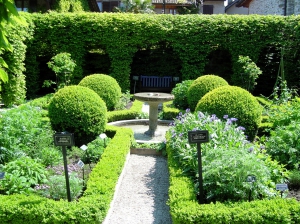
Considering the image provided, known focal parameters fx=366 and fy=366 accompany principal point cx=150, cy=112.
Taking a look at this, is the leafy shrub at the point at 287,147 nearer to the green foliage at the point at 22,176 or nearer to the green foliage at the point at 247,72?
the green foliage at the point at 22,176

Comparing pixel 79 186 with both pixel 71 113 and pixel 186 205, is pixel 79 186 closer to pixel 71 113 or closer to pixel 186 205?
pixel 186 205

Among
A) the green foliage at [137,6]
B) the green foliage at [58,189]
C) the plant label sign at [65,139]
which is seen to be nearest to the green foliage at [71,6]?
the green foliage at [137,6]

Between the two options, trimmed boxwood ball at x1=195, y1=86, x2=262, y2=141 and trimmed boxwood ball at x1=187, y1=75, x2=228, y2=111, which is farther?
trimmed boxwood ball at x1=187, y1=75, x2=228, y2=111

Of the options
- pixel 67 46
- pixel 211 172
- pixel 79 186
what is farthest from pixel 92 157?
pixel 67 46

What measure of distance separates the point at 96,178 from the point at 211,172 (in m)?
1.73

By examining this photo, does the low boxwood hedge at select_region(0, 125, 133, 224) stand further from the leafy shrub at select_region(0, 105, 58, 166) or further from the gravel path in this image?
the leafy shrub at select_region(0, 105, 58, 166)

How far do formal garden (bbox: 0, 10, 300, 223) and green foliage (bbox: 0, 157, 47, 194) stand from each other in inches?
0.7

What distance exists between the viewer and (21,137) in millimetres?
6473

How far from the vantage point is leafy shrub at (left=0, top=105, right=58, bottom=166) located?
6035 millimetres

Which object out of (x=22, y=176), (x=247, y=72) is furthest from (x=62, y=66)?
(x=22, y=176)

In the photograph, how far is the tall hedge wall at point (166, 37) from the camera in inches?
613

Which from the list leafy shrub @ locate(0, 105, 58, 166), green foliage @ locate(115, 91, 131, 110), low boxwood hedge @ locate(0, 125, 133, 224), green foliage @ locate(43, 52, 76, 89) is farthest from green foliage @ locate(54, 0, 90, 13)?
low boxwood hedge @ locate(0, 125, 133, 224)

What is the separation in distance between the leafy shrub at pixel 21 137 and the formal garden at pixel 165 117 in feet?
0.06

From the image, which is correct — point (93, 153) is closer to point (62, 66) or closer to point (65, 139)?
point (65, 139)
